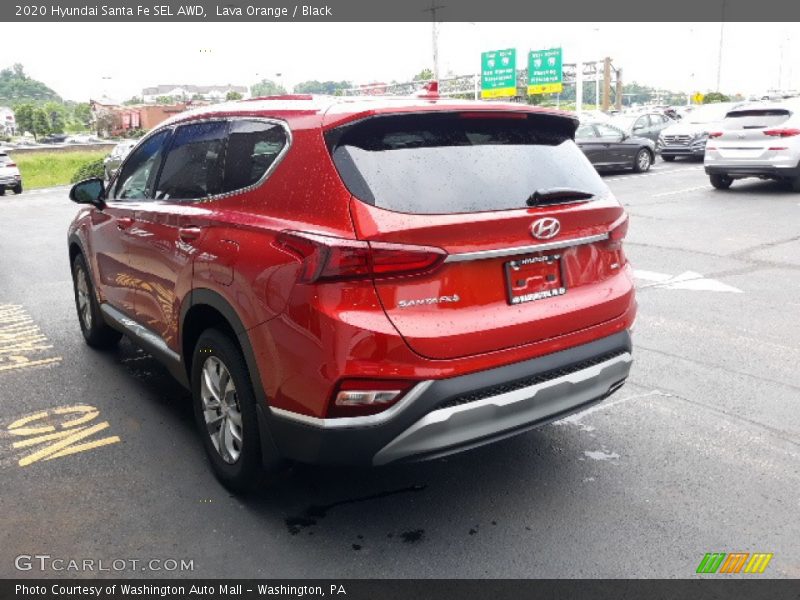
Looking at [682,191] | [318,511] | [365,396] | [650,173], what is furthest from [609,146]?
[365,396]

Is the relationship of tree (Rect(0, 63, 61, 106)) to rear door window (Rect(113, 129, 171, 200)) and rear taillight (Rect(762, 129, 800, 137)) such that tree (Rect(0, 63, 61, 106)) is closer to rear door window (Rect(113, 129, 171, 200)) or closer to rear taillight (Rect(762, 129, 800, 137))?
rear taillight (Rect(762, 129, 800, 137))

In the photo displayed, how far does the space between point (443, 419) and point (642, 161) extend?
775 inches

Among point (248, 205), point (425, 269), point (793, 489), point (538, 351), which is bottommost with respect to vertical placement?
point (793, 489)

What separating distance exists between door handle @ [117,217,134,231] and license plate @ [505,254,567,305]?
2496 mm

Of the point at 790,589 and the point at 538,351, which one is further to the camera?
the point at 538,351

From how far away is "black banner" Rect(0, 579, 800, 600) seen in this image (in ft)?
8.98

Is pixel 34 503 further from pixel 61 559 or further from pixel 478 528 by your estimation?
pixel 478 528

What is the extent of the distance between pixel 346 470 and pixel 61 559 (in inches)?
52.9

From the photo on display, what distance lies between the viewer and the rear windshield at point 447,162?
288 centimetres

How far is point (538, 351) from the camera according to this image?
3064mm

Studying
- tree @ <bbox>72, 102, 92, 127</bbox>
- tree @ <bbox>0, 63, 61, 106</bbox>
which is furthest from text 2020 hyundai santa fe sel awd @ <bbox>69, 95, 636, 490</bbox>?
tree @ <bbox>0, 63, 61, 106</bbox>

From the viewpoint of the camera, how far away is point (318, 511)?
3346 millimetres

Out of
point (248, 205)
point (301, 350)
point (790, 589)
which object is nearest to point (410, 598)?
point (301, 350)

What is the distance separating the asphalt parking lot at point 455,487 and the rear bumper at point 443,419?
0.47m
